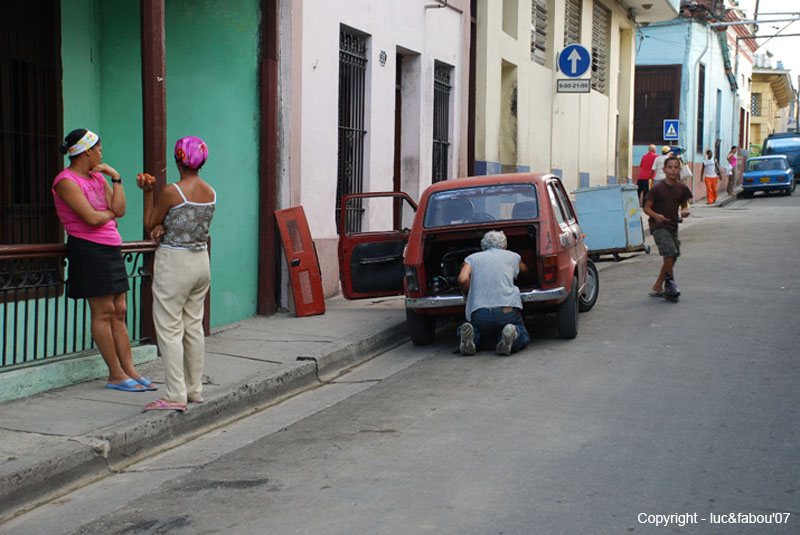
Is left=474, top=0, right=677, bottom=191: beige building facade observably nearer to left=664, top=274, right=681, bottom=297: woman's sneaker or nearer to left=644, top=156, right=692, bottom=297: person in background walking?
left=644, top=156, right=692, bottom=297: person in background walking

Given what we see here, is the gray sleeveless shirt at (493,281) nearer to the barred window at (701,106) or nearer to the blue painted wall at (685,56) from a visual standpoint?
the blue painted wall at (685,56)

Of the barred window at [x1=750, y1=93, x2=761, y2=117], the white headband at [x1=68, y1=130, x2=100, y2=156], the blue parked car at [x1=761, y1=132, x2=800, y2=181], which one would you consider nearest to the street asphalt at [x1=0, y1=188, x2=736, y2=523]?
the white headband at [x1=68, y1=130, x2=100, y2=156]

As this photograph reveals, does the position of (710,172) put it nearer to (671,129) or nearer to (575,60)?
(671,129)

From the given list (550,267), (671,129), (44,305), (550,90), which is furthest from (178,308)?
(671,129)

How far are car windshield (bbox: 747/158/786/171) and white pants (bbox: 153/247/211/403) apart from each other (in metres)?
36.0

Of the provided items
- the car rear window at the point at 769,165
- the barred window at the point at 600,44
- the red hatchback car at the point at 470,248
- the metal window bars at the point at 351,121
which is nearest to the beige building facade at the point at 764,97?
the car rear window at the point at 769,165

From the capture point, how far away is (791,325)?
10.1 metres

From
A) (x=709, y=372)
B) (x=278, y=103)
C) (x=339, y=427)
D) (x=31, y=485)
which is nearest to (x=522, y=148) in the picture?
(x=278, y=103)

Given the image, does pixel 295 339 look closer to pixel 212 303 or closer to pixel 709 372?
pixel 212 303

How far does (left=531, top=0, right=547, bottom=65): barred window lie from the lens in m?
20.6

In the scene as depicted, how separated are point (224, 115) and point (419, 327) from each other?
311cm

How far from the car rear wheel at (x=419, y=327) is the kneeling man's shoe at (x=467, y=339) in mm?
746

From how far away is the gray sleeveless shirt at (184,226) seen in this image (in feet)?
20.9

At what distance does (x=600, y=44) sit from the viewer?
26.8 metres
